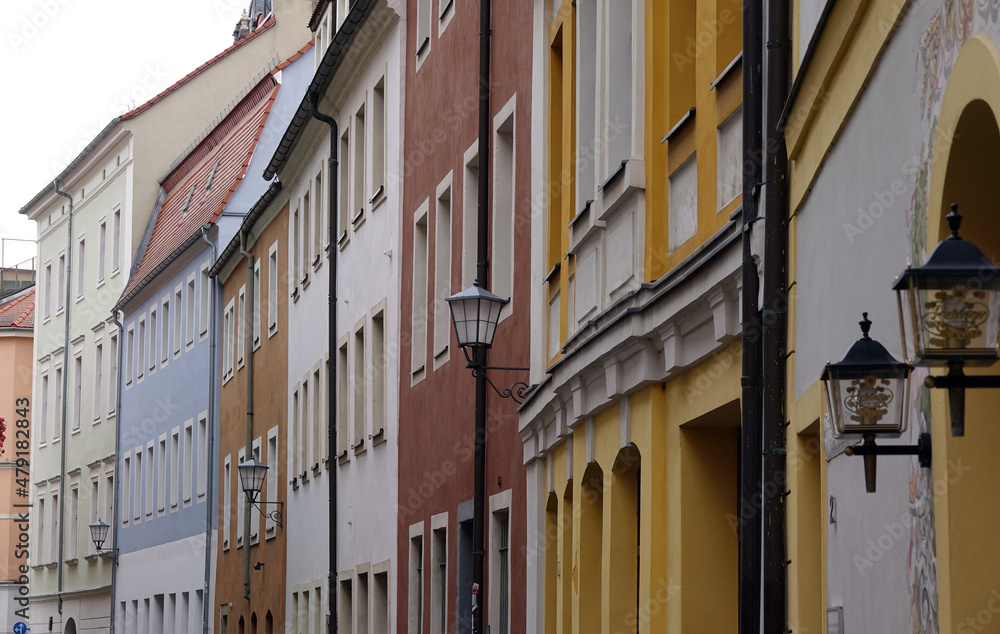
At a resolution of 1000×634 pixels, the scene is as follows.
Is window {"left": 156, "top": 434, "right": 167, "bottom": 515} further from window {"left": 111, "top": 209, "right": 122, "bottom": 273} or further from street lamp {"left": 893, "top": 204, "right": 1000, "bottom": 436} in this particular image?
street lamp {"left": 893, "top": 204, "right": 1000, "bottom": 436}

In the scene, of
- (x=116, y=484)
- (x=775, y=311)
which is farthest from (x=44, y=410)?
(x=775, y=311)

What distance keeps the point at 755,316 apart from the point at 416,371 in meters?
12.6

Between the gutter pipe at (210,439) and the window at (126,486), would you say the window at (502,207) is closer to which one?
the gutter pipe at (210,439)

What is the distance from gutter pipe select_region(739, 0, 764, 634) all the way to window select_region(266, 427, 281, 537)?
23722 millimetres

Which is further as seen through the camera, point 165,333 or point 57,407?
point 57,407

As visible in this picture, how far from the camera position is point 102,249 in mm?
48031

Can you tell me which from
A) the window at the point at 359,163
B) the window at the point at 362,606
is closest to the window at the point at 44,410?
the window at the point at 359,163

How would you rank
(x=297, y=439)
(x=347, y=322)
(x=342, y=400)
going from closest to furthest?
1. (x=347, y=322)
2. (x=342, y=400)
3. (x=297, y=439)

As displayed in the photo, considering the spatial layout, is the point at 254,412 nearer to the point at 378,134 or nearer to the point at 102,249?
the point at 378,134

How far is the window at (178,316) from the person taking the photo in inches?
1610

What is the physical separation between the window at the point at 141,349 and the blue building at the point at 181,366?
2.4 inches

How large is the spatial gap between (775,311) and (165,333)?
3554 cm

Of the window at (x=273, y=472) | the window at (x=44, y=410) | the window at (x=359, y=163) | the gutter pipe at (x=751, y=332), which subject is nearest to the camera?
the gutter pipe at (x=751, y=332)

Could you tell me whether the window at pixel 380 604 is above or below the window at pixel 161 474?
below
